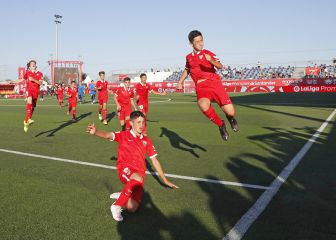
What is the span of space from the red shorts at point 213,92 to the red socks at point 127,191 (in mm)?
3008

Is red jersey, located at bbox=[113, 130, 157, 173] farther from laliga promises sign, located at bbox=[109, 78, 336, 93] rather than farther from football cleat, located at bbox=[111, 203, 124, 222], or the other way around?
laliga promises sign, located at bbox=[109, 78, 336, 93]

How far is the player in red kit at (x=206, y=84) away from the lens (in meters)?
6.87

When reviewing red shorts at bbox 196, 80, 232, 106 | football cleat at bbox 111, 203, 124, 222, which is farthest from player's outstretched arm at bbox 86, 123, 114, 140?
red shorts at bbox 196, 80, 232, 106

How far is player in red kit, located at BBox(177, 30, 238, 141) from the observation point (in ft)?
22.5

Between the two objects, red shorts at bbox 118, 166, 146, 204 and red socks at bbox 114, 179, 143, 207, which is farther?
red shorts at bbox 118, 166, 146, 204

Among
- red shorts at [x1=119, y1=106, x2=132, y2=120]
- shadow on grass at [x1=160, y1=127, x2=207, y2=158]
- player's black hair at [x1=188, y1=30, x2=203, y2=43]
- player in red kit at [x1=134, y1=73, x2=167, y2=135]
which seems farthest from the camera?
red shorts at [x1=119, y1=106, x2=132, y2=120]

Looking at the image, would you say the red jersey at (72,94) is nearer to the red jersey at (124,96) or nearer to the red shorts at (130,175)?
the red jersey at (124,96)

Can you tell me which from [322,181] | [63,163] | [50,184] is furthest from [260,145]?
[50,184]

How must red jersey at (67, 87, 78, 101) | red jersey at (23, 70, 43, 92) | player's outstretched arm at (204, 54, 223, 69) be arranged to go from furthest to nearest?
red jersey at (67, 87, 78, 101)
red jersey at (23, 70, 43, 92)
player's outstretched arm at (204, 54, 223, 69)

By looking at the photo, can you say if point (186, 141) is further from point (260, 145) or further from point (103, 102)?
point (103, 102)

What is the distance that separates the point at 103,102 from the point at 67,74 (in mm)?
53381

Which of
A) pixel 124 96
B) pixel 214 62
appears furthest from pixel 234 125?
pixel 124 96

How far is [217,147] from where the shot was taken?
935cm

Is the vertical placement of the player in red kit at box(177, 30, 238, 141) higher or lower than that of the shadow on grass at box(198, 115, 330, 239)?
higher
